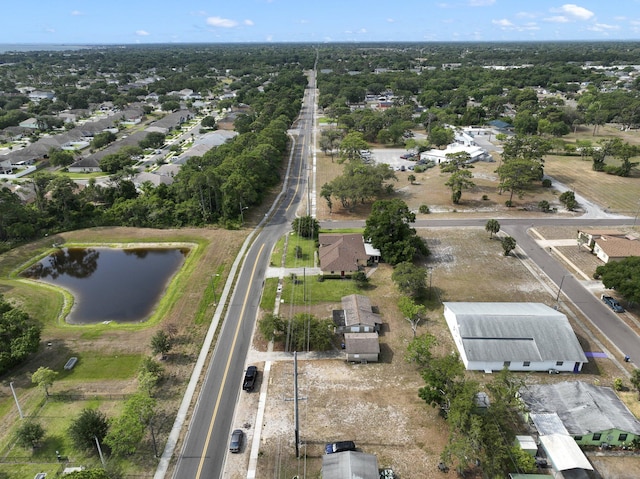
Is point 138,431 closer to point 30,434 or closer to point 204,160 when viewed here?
point 30,434

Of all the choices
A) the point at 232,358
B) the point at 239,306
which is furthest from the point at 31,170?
the point at 232,358

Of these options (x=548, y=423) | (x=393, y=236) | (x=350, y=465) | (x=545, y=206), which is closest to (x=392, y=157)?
(x=545, y=206)

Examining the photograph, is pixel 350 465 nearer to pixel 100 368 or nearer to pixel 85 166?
pixel 100 368

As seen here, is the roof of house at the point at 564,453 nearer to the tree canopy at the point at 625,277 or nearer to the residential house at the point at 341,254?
the tree canopy at the point at 625,277

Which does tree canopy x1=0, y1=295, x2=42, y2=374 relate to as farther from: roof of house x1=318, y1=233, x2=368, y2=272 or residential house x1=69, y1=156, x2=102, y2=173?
residential house x1=69, y1=156, x2=102, y2=173

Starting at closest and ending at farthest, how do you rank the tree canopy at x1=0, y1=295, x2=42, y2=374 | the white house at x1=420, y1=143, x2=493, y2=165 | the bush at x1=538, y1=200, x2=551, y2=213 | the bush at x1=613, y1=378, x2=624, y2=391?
the bush at x1=613, y1=378, x2=624, y2=391, the tree canopy at x1=0, y1=295, x2=42, y2=374, the bush at x1=538, y1=200, x2=551, y2=213, the white house at x1=420, y1=143, x2=493, y2=165

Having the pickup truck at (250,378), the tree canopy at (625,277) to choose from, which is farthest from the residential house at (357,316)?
the tree canopy at (625,277)

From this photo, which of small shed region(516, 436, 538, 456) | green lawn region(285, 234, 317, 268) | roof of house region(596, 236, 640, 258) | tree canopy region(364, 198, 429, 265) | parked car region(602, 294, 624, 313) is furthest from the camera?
green lawn region(285, 234, 317, 268)

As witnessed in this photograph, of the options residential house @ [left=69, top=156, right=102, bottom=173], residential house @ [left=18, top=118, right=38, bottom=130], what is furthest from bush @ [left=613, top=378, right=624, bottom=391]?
residential house @ [left=18, top=118, right=38, bottom=130]
